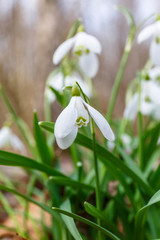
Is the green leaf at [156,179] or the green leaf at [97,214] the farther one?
the green leaf at [156,179]

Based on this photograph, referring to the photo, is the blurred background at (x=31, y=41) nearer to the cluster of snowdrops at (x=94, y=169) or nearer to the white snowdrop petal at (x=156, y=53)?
the cluster of snowdrops at (x=94, y=169)

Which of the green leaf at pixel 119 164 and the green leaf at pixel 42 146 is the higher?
the green leaf at pixel 42 146

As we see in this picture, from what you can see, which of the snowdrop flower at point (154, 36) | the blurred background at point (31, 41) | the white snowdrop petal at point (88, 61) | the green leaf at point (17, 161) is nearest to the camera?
the green leaf at point (17, 161)

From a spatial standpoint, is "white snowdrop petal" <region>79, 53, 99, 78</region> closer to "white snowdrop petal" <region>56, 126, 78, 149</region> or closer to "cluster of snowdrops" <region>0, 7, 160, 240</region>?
"cluster of snowdrops" <region>0, 7, 160, 240</region>

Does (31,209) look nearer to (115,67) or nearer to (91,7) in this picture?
(115,67)

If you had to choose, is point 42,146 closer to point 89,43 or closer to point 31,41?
point 89,43

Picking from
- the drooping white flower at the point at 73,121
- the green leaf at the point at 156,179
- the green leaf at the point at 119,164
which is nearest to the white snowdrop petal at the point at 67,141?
the drooping white flower at the point at 73,121

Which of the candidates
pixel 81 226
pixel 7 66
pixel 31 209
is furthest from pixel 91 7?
pixel 81 226

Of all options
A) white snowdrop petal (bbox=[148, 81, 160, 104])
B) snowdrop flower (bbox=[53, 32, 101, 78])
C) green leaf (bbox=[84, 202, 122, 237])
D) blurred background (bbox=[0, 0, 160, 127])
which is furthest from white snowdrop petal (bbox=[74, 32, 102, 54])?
blurred background (bbox=[0, 0, 160, 127])
